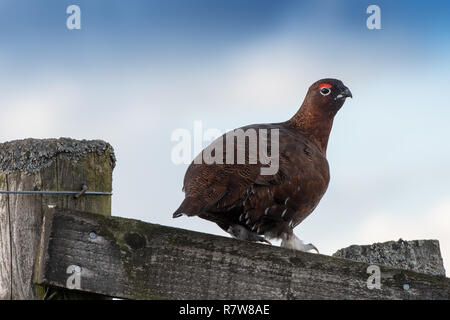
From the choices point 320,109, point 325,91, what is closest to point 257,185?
point 320,109

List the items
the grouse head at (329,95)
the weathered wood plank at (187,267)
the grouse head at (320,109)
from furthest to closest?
the grouse head at (329,95), the grouse head at (320,109), the weathered wood plank at (187,267)

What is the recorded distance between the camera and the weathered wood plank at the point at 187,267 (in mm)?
2525

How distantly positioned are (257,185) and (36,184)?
1.45 m

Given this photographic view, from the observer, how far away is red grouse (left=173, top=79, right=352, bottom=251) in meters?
3.90

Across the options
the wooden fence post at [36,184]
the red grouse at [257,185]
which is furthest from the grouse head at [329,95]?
the wooden fence post at [36,184]

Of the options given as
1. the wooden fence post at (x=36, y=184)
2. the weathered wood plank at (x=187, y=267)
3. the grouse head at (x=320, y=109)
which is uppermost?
the grouse head at (x=320, y=109)

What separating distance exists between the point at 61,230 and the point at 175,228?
0.46 metres

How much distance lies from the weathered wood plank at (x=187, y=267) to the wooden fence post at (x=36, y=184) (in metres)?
0.35

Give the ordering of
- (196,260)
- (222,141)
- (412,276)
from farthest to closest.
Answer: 1. (222,141)
2. (412,276)
3. (196,260)

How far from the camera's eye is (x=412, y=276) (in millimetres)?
2840

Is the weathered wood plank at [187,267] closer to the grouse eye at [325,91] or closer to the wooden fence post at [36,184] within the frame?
the wooden fence post at [36,184]

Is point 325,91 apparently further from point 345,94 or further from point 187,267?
point 187,267
